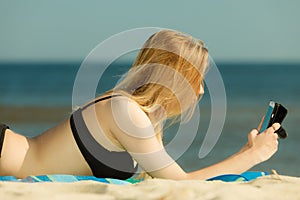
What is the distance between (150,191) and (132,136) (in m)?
0.50

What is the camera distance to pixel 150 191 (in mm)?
3102

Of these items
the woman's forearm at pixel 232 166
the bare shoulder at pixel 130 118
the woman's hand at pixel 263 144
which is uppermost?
the bare shoulder at pixel 130 118

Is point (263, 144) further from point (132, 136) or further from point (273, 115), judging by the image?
point (132, 136)

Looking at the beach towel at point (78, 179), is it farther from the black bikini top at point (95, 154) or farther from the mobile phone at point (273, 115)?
the mobile phone at point (273, 115)

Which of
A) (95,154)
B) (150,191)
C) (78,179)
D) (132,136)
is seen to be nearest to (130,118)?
(132,136)

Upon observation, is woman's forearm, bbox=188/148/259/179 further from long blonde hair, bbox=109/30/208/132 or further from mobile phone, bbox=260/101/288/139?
long blonde hair, bbox=109/30/208/132

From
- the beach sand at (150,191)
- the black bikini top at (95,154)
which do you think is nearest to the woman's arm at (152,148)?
the black bikini top at (95,154)

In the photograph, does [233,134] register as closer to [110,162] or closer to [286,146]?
[286,146]

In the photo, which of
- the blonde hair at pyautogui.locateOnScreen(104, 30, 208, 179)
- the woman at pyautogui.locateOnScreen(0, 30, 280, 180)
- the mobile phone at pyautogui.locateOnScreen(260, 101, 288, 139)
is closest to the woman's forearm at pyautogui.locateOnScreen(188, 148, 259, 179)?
the woman at pyautogui.locateOnScreen(0, 30, 280, 180)

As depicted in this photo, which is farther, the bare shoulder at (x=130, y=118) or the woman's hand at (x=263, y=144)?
the woman's hand at (x=263, y=144)

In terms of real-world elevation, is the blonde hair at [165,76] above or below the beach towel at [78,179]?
above

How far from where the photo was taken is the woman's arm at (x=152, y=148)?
139 inches

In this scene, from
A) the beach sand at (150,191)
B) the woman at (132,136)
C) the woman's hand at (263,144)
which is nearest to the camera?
the beach sand at (150,191)

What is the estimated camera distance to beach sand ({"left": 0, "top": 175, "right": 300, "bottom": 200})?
305cm
